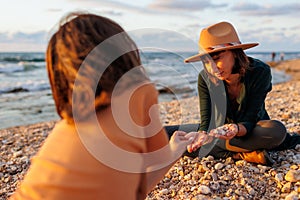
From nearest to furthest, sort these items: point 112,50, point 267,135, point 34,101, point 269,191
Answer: point 112,50
point 269,191
point 267,135
point 34,101

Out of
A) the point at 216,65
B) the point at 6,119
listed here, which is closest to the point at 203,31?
the point at 216,65

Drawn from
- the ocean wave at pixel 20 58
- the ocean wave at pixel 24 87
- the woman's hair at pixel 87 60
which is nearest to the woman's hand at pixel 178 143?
the woman's hair at pixel 87 60

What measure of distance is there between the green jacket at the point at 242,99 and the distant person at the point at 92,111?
189 centimetres

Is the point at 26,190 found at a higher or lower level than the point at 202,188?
higher

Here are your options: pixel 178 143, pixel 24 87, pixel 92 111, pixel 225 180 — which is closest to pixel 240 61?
pixel 225 180

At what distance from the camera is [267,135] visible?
3.24 metres

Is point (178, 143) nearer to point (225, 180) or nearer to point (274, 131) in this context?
point (225, 180)

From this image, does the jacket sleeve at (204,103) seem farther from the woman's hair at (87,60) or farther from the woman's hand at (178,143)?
the woman's hair at (87,60)

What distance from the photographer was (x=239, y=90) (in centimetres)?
346

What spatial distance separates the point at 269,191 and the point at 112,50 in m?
2.05

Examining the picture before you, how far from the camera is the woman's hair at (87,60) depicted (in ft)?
4.85

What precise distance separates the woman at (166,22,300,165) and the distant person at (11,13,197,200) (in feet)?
5.36

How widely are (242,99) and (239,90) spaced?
0.16 metres

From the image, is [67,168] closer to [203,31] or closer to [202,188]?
[202,188]
